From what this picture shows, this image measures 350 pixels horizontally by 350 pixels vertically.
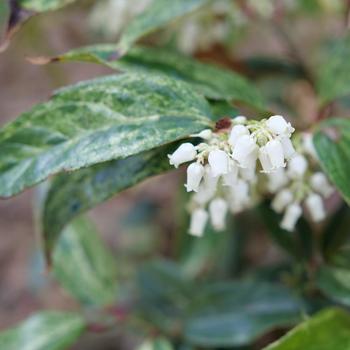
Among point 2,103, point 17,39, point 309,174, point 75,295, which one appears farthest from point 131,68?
point 2,103

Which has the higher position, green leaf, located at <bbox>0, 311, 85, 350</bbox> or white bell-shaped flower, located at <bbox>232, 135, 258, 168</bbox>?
white bell-shaped flower, located at <bbox>232, 135, 258, 168</bbox>

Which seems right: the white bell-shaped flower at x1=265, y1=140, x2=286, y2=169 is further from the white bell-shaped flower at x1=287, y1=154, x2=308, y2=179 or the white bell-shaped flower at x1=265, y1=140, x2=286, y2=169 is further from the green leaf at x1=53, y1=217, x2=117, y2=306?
the green leaf at x1=53, y1=217, x2=117, y2=306

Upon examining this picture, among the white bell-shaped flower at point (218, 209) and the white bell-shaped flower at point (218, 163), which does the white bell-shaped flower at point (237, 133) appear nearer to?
the white bell-shaped flower at point (218, 163)

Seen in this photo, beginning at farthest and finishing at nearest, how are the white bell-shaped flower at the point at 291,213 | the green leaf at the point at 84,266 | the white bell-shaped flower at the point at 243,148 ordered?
the green leaf at the point at 84,266, the white bell-shaped flower at the point at 291,213, the white bell-shaped flower at the point at 243,148

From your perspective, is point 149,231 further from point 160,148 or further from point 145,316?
point 160,148

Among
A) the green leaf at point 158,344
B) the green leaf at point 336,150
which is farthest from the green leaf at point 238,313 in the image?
the green leaf at point 336,150

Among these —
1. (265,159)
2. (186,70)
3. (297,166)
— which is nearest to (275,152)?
(265,159)

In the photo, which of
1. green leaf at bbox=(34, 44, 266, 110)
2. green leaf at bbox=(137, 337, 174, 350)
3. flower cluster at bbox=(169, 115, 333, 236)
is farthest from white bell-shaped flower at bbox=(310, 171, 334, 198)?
green leaf at bbox=(137, 337, 174, 350)
